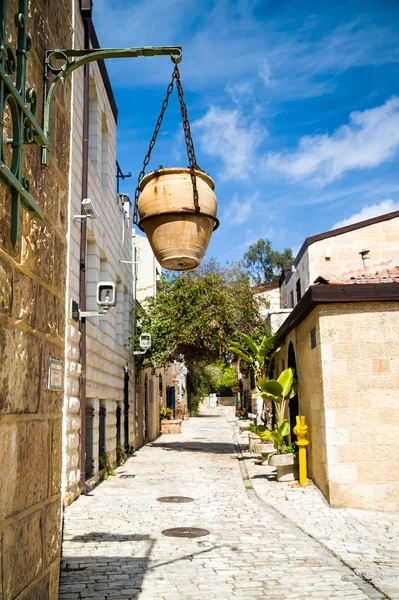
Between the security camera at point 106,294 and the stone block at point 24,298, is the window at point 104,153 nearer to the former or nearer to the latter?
the security camera at point 106,294

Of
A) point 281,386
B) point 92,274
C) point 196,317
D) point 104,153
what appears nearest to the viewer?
point 281,386

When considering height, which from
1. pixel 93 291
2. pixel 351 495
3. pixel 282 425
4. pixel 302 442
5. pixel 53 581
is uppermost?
pixel 93 291

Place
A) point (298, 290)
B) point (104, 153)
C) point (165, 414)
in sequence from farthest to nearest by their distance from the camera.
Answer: point (165, 414) < point (298, 290) < point (104, 153)

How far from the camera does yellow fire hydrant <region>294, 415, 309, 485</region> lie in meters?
9.63

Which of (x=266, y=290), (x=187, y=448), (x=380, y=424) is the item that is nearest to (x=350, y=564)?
(x=380, y=424)

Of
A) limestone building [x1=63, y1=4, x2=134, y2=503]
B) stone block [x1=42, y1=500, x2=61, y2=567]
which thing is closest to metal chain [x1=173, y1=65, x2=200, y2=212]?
stone block [x1=42, y1=500, x2=61, y2=567]

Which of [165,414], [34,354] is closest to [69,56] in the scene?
[34,354]

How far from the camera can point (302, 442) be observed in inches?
380

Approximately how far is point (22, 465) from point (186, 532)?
501cm

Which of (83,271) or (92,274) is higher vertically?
(92,274)

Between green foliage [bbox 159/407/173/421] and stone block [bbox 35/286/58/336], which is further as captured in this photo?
green foliage [bbox 159/407/173/421]

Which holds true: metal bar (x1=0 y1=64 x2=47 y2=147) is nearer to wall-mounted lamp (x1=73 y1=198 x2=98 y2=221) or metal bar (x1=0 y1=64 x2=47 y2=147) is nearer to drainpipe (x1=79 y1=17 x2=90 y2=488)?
wall-mounted lamp (x1=73 y1=198 x2=98 y2=221)

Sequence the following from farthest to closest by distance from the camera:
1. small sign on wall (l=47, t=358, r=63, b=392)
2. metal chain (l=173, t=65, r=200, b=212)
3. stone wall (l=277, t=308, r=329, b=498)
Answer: stone wall (l=277, t=308, r=329, b=498) → metal chain (l=173, t=65, r=200, b=212) → small sign on wall (l=47, t=358, r=63, b=392)

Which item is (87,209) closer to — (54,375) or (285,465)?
(285,465)
